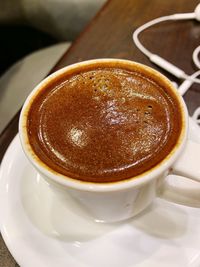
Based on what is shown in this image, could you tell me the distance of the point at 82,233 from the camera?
1.90 ft

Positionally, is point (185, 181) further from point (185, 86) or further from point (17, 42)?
point (17, 42)

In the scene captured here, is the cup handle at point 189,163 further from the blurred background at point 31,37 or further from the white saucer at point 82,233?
the blurred background at point 31,37

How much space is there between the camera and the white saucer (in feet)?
1.79

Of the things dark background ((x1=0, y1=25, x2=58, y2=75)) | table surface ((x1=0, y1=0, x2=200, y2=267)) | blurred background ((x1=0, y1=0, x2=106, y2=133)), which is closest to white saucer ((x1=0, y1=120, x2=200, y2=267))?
table surface ((x1=0, y1=0, x2=200, y2=267))

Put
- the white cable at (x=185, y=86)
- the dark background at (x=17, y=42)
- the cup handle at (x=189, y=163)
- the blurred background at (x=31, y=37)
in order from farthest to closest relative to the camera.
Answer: the dark background at (x=17, y=42) → the blurred background at (x=31, y=37) → the white cable at (x=185, y=86) → the cup handle at (x=189, y=163)

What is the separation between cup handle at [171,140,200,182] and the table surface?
1.03 feet

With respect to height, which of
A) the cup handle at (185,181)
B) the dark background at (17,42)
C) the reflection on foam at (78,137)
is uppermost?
the reflection on foam at (78,137)

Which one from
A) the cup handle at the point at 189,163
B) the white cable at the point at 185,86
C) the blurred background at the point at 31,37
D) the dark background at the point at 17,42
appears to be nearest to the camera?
the cup handle at the point at 189,163

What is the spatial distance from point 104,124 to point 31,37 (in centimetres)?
122

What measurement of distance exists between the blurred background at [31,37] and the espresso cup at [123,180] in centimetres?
59

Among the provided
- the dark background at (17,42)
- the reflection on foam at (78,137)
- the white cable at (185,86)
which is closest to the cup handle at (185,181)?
the reflection on foam at (78,137)

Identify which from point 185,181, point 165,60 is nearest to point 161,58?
point 165,60

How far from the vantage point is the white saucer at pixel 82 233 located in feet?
1.79

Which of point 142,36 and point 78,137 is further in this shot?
point 142,36
